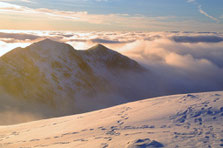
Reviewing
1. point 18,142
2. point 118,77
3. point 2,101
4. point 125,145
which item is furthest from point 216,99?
point 118,77

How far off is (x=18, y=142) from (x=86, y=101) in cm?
3423

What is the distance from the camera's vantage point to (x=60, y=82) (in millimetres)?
42750

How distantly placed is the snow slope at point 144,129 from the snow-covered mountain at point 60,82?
61.1 feet

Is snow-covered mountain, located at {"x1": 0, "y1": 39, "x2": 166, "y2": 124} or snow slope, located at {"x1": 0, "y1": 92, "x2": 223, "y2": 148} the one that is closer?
snow slope, located at {"x1": 0, "y1": 92, "x2": 223, "y2": 148}

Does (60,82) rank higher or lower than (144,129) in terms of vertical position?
lower

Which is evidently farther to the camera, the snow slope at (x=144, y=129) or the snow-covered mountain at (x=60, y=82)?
the snow-covered mountain at (x=60, y=82)

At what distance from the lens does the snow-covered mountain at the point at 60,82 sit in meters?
33.4

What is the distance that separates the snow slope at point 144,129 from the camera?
22.3 ft

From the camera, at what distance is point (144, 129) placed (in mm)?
8070

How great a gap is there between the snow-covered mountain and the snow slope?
61.1 ft

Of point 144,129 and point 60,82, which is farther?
point 60,82

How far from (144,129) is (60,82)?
37.2 metres

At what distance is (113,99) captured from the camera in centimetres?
4919

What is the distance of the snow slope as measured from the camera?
681cm
